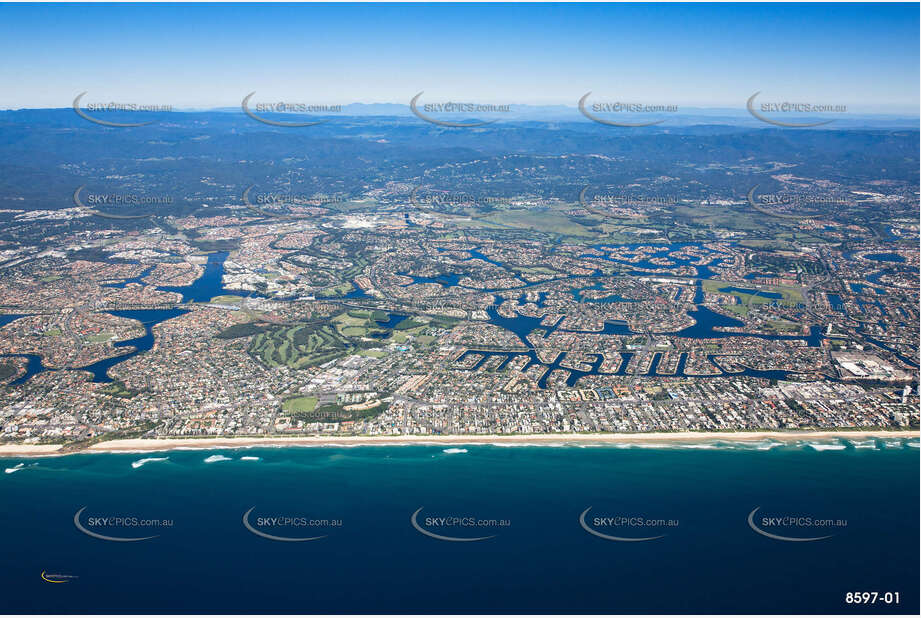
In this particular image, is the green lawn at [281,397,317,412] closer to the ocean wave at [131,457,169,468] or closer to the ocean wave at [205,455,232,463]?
the ocean wave at [205,455,232,463]

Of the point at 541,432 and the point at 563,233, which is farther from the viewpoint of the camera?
the point at 563,233

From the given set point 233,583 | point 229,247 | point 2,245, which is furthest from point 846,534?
point 2,245

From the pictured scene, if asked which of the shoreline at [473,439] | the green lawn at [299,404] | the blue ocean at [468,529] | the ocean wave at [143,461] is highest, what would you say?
the green lawn at [299,404]

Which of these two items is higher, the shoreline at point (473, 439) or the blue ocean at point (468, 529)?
the shoreline at point (473, 439)

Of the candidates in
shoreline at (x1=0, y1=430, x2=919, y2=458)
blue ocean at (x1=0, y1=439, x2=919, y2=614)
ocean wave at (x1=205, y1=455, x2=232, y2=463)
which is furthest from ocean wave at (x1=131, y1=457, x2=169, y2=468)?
ocean wave at (x1=205, y1=455, x2=232, y2=463)

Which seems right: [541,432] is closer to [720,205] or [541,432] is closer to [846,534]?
[846,534]

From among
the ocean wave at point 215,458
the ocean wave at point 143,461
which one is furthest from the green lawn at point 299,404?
the ocean wave at point 143,461

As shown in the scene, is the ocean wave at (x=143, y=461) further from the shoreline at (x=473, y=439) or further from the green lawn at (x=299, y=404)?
the green lawn at (x=299, y=404)
